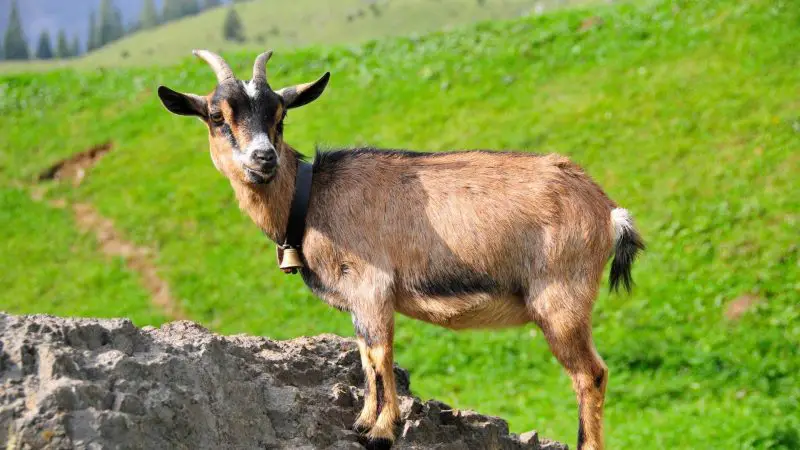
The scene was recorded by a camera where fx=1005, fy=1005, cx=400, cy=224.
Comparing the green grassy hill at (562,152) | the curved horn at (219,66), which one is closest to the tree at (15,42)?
the green grassy hill at (562,152)

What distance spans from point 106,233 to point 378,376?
52.9ft

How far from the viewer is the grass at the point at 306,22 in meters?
59.8

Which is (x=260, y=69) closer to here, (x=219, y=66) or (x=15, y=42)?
(x=219, y=66)

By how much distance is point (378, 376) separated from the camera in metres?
6.58

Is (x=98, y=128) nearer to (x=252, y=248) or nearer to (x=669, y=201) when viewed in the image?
(x=252, y=248)

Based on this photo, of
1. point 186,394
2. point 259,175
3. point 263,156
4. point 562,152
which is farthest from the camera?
point 562,152

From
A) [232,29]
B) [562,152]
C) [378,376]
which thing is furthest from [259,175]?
[232,29]

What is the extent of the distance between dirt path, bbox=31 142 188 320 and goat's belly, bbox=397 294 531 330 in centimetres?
1228

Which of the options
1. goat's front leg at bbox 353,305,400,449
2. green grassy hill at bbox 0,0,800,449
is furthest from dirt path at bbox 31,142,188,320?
goat's front leg at bbox 353,305,400,449

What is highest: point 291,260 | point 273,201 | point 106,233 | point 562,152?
point 273,201

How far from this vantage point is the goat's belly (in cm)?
676

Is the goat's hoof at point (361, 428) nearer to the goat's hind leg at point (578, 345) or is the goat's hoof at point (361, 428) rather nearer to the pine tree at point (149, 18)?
the goat's hind leg at point (578, 345)

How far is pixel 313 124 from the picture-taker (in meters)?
23.2

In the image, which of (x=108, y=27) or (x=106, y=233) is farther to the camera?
(x=108, y=27)
